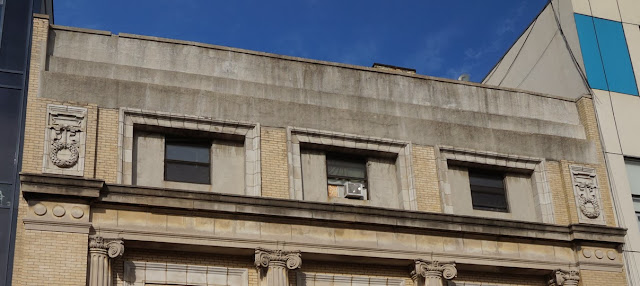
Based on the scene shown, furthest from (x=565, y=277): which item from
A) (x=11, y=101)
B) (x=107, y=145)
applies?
(x=11, y=101)

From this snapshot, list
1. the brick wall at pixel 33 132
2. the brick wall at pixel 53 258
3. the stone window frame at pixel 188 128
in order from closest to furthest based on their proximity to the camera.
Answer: the brick wall at pixel 53 258 → the brick wall at pixel 33 132 → the stone window frame at pixel 188 128

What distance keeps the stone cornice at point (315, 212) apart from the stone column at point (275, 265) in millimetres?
857

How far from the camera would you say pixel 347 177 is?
77.7 ft

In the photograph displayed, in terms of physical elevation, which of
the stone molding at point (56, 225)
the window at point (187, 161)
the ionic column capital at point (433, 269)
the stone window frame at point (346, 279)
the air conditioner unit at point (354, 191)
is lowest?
the stone window frame at point (346, 279)

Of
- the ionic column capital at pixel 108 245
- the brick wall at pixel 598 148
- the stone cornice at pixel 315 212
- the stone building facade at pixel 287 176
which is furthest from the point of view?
the brick wall at pixel 598 148

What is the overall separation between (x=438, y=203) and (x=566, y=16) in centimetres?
840

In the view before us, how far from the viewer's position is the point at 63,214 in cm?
1991

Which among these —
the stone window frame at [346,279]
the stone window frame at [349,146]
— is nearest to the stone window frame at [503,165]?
the stone window frame at [349,146]

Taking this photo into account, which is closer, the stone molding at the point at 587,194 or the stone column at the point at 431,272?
the stone column at the point at 431,272

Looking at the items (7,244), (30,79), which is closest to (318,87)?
(30,79)

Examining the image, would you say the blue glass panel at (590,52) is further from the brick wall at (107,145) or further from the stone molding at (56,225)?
the stone molding at (56,225)

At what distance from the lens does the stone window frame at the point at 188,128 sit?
69.9 feet

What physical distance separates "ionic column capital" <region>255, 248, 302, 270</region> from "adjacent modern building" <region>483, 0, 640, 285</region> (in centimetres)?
910

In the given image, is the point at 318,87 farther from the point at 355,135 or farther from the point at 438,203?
the point at 438,203
